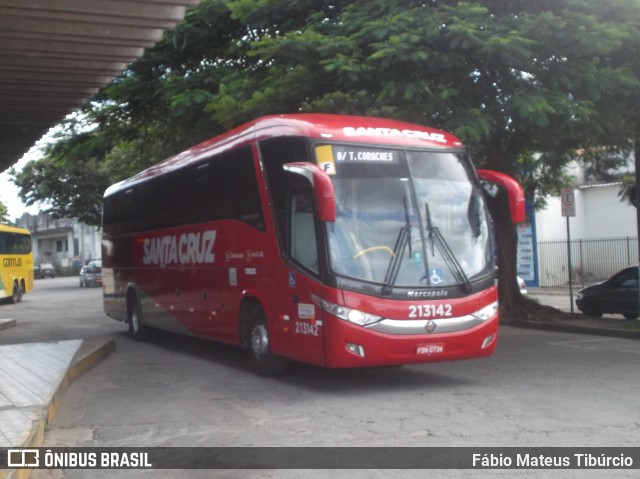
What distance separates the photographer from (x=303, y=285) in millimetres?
9938

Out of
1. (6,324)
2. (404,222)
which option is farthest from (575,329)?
(6,324)

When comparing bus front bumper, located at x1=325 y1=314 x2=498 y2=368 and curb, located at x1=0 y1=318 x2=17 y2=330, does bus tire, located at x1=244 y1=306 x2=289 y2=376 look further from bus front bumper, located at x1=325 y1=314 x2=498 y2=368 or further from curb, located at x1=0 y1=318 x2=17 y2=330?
curb, located at x1=0 y1=318 x2=17 y2=330

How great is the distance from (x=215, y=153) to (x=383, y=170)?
11.8 ft

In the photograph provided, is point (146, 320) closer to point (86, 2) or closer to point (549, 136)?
point (549, 136)

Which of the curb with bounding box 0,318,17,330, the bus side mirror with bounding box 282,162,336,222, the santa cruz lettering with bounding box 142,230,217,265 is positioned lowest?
the curb with bounding box 0,318,17,330

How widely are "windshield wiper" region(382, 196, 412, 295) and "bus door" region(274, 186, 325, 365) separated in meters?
0.80

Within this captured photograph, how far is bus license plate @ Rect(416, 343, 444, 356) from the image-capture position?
958 cm

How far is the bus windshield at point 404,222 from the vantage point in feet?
31.3

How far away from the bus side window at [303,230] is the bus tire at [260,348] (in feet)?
4.74

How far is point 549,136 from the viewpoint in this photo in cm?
1464

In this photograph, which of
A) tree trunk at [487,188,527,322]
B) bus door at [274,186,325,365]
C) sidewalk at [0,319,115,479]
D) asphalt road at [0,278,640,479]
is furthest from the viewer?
tree trunk at [487,188,527,322]

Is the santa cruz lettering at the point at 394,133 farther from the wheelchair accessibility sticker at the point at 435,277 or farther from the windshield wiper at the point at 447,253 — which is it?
the wheelchair accessibility sticker at the point at 435,277

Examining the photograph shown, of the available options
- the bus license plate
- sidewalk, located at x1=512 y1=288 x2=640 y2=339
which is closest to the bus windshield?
the bus license plate

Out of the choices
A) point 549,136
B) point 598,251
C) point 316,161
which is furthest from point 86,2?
point 598,251
